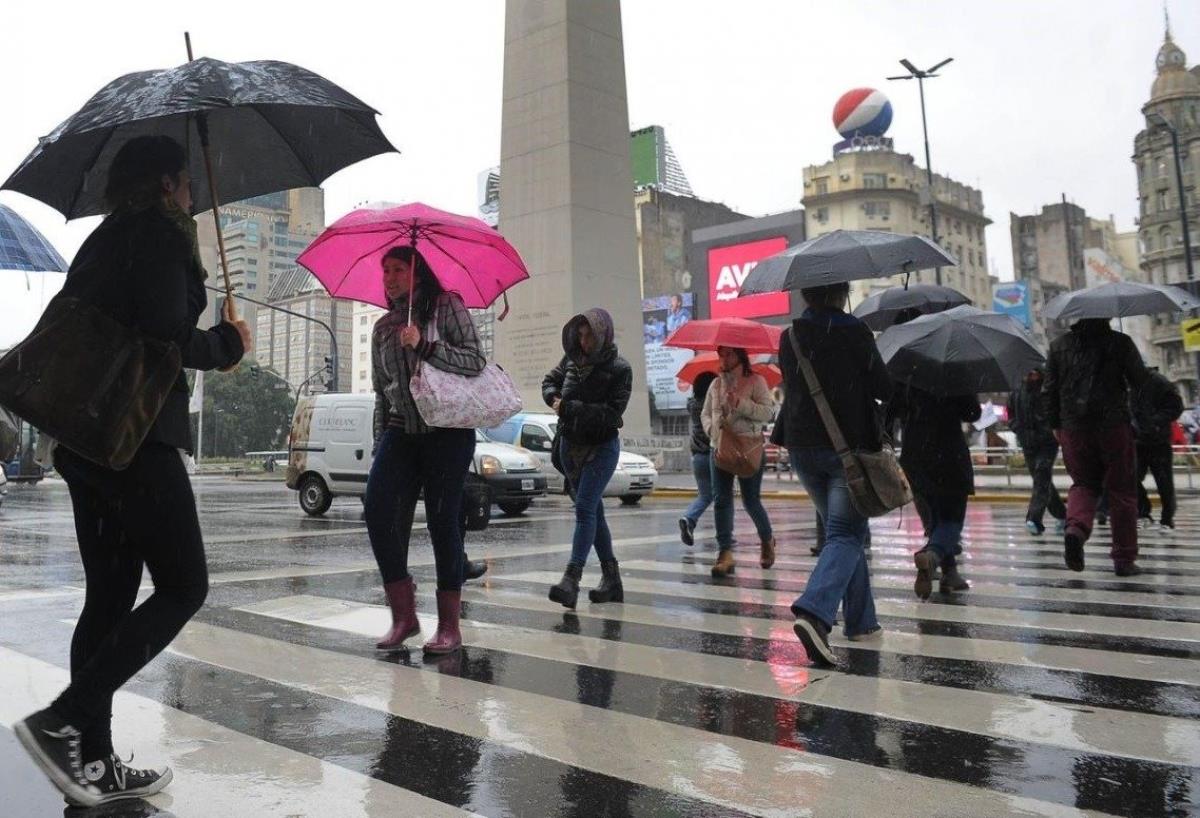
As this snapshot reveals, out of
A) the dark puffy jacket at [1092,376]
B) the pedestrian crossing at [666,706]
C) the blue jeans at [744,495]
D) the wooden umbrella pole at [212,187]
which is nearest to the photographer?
the pedestrian crossing at [666,706]

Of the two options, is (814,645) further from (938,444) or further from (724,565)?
(724,565)

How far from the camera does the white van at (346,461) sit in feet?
47.8

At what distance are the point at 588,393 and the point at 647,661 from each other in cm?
185

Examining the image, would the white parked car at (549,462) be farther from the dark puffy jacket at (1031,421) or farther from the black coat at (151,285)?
the black coat at (151,285)

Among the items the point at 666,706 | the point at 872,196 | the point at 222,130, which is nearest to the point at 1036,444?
the point at 666,706

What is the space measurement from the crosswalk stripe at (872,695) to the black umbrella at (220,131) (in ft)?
7.46

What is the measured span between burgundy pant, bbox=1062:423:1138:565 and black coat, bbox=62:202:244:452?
5.78 metres

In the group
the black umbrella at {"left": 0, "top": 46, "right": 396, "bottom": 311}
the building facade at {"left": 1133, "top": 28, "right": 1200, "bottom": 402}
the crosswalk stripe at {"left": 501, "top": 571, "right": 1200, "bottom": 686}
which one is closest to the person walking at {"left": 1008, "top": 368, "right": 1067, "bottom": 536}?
the crosswalk stripe at {"left": 501, "top": 571, "right": 1200, "bottom": 686}

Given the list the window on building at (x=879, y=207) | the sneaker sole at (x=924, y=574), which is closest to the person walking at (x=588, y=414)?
the sneaker sole at (x=924, y=574)

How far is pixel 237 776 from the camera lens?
117 inches

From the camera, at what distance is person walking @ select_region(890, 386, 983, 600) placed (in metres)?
6.25

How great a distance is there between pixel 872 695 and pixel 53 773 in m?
2.66

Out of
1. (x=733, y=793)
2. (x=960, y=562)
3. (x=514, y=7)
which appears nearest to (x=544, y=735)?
(x=733, y=793)

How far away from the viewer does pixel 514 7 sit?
92.0 ft
